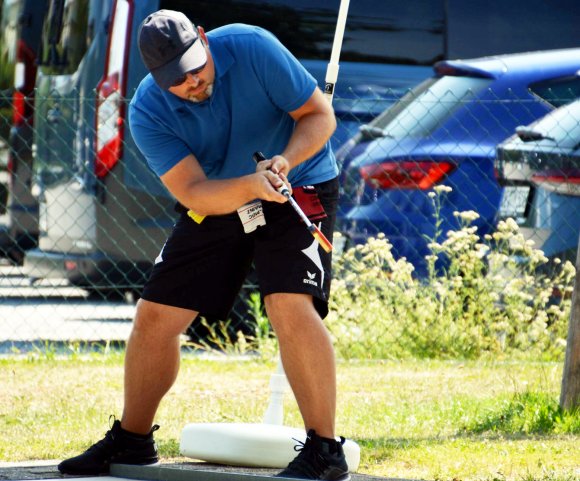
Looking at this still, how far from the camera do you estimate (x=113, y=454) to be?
14.7ft

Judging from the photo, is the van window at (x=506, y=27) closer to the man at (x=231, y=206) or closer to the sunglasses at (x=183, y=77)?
the man at (x=231, y=206)

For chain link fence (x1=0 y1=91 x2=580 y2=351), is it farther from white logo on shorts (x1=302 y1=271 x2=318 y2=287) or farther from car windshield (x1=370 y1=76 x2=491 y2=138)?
white logo on shorts (x1=302 y1=271 x2=318 y2=287)

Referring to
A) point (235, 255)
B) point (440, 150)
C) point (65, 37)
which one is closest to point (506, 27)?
point (440, 150)

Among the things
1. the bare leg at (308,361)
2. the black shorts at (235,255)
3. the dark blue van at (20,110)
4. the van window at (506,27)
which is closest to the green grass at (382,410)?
the bare leg at (308,361)

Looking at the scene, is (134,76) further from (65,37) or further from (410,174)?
(410,174)

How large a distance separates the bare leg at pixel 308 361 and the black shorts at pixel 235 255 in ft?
0.27

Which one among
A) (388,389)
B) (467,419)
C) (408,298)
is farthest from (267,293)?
(408,298)

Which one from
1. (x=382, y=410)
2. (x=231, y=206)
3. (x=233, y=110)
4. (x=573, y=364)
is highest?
(x=233, y=110)

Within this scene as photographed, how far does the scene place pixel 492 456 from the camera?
467 cm

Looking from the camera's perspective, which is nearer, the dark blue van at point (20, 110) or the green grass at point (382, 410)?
the green grass at point (382, 410)

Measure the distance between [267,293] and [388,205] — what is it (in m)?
3.64

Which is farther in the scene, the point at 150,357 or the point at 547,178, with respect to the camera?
the point at 547,178

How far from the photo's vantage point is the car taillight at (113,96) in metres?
8.09

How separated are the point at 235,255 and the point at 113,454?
0.79 m
